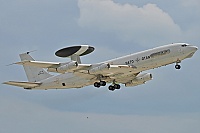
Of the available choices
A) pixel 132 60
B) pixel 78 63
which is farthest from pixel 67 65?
pixel 132 60

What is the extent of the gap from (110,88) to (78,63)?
11765 millimetres

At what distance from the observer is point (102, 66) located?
11288 cm

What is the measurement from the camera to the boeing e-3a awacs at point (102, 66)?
109062mm

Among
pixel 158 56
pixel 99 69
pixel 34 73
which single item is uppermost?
pixel 34 73

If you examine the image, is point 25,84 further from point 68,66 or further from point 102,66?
point 102,66

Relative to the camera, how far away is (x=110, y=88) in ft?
398

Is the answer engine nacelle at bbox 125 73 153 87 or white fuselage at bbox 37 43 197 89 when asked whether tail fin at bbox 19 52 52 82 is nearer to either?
white fuselage at bbox 37 43 197 89

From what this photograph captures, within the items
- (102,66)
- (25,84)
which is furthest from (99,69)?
(25,84)

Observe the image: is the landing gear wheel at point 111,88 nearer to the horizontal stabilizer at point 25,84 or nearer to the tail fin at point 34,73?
the tail fin at point 34,73

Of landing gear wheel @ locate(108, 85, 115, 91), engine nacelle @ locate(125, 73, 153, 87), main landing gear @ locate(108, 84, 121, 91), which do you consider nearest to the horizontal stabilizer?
landing gear wheel @ locate(108, 85, 115, 91)

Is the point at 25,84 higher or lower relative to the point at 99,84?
higher

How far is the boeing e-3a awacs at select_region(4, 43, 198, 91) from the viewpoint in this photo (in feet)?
358

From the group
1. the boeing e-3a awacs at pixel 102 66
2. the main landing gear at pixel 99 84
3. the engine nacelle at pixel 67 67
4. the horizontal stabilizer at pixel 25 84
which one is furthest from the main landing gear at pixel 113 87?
the horizontal stabilizer at pixel 25 84

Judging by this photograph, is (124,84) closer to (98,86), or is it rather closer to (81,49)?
(98,86)
